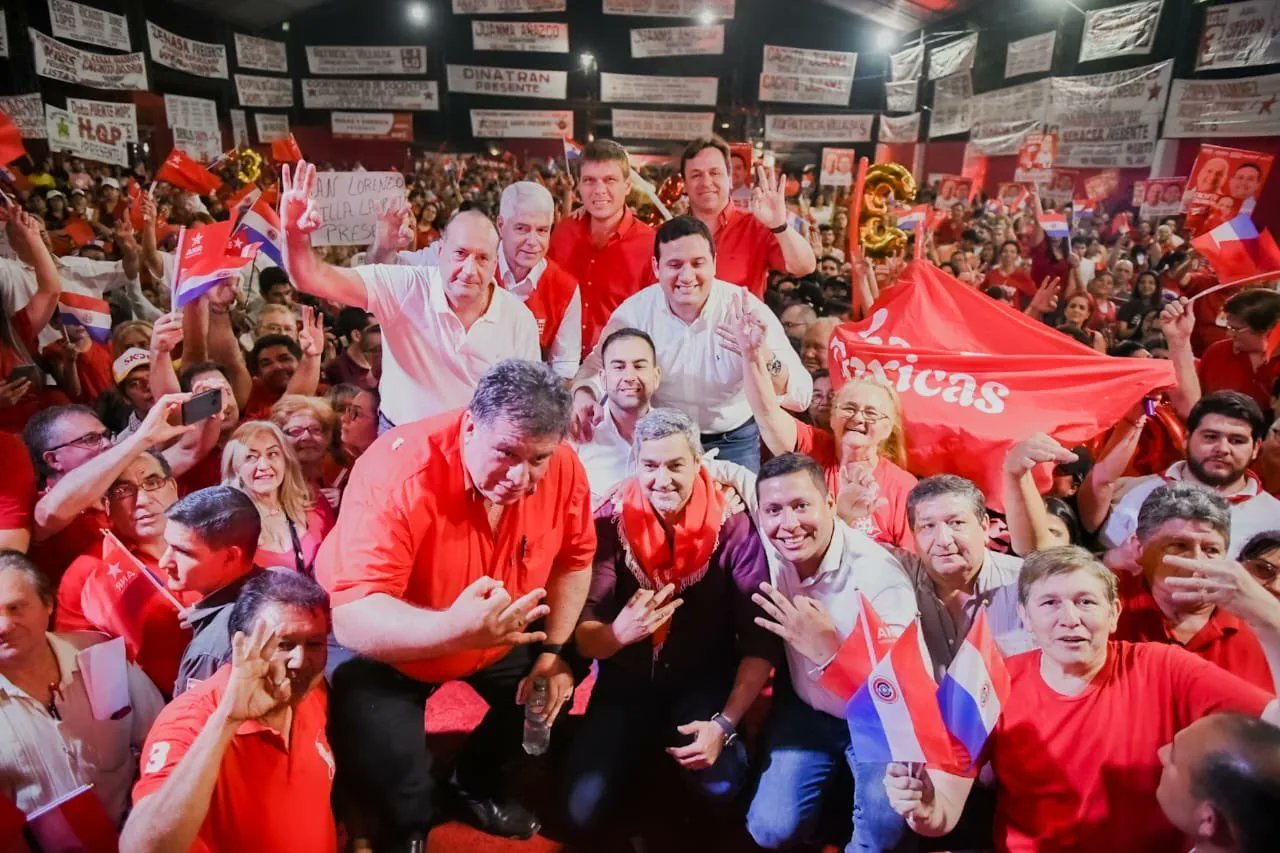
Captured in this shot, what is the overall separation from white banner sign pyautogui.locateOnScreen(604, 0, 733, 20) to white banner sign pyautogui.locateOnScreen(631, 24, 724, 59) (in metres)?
0.39

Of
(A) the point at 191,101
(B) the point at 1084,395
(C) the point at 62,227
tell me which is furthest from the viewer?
(A) the point at 191,101

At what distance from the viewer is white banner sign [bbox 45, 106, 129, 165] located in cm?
741

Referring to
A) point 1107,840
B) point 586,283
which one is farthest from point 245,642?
point 586,283

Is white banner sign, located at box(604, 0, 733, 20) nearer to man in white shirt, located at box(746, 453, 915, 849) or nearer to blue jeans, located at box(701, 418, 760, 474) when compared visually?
blue jeans, located at box(701, 418, 760, 474)

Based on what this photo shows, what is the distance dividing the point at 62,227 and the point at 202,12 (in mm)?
9968

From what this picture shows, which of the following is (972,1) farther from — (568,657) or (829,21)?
(568,657)

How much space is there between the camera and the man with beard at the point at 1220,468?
3291mm

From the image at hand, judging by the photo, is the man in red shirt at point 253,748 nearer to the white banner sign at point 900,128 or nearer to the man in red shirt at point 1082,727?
the man in red shirt at point 1082,727

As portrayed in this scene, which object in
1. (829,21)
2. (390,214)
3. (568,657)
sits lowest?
(568,657)

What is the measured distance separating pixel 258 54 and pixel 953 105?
35.4ft

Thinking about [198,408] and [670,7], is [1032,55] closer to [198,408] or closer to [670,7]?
[670,7]

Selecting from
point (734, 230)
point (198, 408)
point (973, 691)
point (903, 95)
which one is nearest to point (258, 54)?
point (734, 230)

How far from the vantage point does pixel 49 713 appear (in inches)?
89.6

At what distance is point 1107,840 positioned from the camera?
7.23ft
